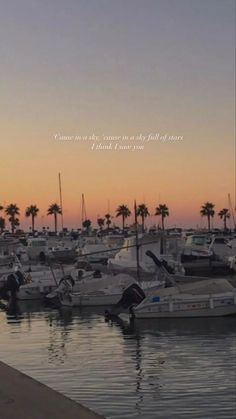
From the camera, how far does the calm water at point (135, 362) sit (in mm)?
11461

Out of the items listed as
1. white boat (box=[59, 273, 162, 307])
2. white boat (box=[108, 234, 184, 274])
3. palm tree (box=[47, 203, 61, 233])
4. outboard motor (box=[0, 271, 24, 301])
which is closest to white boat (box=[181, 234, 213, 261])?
white boat (box=[108, 234, 184, 274])

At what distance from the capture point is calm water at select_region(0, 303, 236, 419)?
11461 mm

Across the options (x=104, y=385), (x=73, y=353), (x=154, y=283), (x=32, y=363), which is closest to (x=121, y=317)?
(x=154, y=283)

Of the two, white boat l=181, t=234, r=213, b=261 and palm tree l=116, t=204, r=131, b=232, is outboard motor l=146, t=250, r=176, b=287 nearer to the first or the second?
white boat l=181, t=234, r=213, b=261

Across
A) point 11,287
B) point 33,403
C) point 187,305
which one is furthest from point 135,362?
point 11,287

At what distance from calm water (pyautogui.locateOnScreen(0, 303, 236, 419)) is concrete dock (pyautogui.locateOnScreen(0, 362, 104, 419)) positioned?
8.91 ft

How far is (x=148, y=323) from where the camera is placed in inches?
967

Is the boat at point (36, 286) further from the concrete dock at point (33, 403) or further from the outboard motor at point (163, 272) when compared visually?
the concrete dock at point (33, 403)

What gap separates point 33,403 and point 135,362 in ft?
29.3

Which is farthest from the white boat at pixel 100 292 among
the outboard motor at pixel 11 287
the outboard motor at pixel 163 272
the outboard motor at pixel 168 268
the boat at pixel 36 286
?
the outboard motor at pixel 11 287

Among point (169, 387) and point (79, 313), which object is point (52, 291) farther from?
point (169, 387)

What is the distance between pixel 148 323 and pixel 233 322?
3.42 metres

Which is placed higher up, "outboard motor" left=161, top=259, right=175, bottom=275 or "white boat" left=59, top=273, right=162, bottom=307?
"outboard motor" left=161, top=259, right=175, bottom=275

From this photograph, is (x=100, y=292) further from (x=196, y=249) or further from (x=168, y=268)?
(x=196, y=249)
